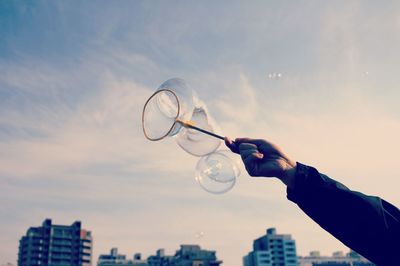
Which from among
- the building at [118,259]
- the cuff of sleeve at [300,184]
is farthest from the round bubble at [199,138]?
the building at [118,259]

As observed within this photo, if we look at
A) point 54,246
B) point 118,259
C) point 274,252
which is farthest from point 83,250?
point 274,252

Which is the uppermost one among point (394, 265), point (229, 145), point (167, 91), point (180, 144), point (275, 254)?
point (275, 254)

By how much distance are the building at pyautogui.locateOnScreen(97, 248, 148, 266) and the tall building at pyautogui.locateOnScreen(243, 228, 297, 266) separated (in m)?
41.3

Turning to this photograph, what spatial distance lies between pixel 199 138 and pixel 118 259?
168528mm

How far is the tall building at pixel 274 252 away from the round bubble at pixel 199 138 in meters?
147

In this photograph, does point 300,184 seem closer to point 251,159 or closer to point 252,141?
point 251,159

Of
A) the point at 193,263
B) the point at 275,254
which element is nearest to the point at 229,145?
the point at 193,263

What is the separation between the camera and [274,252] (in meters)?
151

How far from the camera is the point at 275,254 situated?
150 m

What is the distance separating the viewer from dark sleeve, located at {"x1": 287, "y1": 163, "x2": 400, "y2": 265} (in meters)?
3.69

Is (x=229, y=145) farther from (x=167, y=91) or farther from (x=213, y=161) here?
(x=213, y=161)

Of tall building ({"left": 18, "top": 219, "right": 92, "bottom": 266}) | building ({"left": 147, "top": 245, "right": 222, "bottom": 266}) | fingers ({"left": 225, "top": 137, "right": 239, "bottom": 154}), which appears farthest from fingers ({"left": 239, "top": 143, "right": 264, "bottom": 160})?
tall building ({"left": 18, "top": 219, "right": 92, "bottom": 266})

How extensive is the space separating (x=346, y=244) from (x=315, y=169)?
76cm

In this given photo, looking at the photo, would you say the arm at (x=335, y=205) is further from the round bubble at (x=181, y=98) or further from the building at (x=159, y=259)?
the building at (x=159, y=259)
